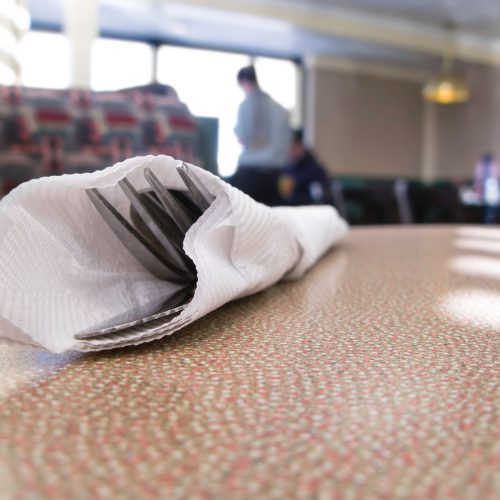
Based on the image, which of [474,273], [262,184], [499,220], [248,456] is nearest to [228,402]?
[248,456]

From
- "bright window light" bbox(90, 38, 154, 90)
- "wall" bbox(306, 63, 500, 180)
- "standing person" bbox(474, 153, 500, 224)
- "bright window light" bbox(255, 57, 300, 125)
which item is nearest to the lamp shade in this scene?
"standing person" bbox(474, 153, 500, 224)

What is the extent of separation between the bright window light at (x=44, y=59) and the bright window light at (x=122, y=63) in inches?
14.3

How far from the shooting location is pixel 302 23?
5188mm

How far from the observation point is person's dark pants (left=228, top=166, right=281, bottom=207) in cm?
232

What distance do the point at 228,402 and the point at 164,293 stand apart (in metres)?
0.12

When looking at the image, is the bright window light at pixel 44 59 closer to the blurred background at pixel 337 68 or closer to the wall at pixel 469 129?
the blurred background at pixel 337 68

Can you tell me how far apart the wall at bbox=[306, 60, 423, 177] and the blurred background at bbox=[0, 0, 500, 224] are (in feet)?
0.04

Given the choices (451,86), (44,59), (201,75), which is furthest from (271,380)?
(201,75)

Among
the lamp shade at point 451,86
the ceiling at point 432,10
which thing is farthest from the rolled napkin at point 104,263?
the lamp shade at point 451,86

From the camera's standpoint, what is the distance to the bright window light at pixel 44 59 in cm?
538

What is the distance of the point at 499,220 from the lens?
414 cm

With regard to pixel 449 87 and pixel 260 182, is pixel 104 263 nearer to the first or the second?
pixel 260 182

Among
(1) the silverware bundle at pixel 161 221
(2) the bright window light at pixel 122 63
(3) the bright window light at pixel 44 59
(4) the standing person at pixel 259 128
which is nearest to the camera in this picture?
(1) the silverware bundle at pixel 161 221

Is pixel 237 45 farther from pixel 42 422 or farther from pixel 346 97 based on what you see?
pixel 42 422
